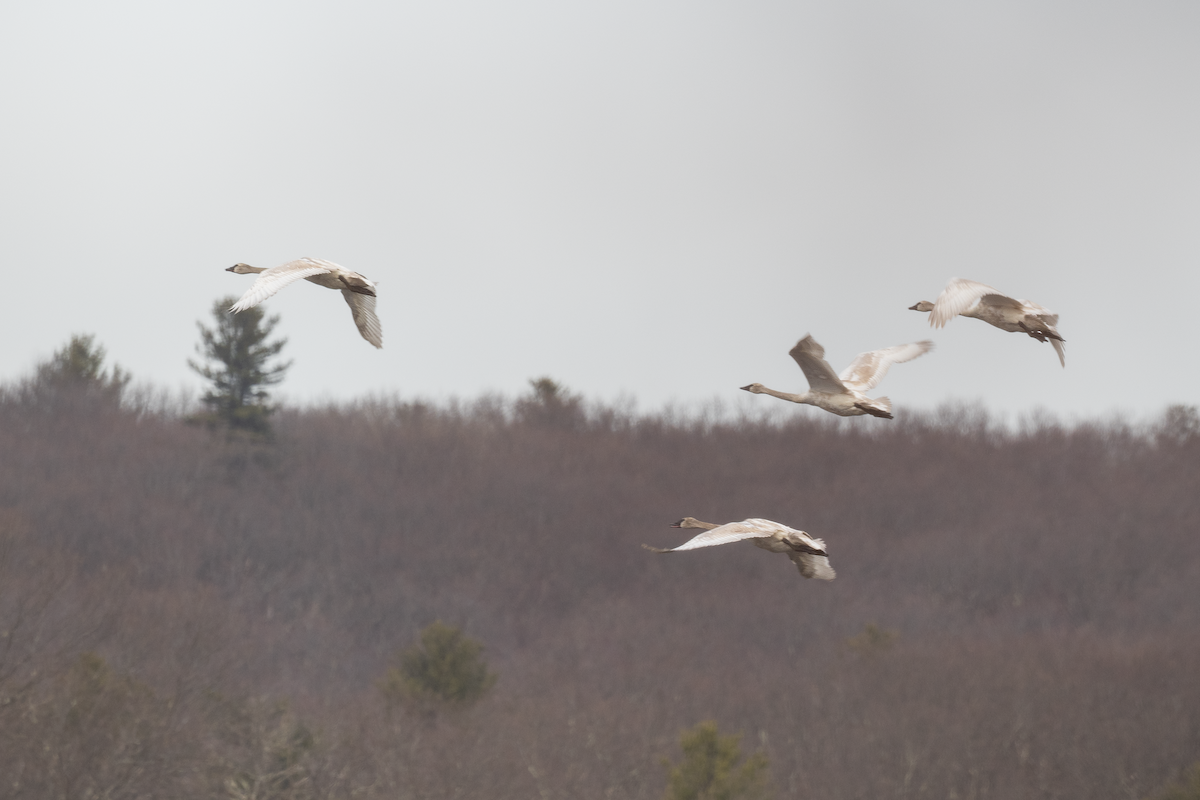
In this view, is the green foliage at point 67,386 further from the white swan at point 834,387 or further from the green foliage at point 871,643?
the white swan at point 834,387

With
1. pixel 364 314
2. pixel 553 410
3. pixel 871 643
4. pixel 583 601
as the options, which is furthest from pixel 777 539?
pixel 553 410

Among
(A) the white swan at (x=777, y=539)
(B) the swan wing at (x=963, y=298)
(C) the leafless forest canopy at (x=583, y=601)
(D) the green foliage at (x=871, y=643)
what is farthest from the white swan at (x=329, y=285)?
(D) the green foliage at (x=871, y=643)

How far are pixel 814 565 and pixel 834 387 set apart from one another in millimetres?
662

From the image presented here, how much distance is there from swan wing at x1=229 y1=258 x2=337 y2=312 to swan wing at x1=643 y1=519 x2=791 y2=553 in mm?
1523

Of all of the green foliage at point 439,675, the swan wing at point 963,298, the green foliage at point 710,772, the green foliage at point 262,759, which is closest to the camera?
the swan wing at point 963,298

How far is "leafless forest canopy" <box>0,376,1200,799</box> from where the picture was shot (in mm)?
45406

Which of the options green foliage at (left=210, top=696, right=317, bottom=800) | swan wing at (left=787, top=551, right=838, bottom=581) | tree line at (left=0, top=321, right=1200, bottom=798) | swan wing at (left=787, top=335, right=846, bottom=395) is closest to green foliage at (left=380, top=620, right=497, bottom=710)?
tree line at (left=0, top=321, right=1200, bottom=798)

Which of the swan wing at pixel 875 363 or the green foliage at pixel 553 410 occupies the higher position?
the green foliage at pixel 553 410

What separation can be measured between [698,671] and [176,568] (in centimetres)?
3232

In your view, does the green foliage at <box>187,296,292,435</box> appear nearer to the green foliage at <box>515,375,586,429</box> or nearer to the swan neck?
the green foliage at <box>515,375,586,429</box>

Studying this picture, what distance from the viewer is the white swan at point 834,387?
5305mm

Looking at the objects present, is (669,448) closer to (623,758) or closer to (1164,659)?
(1164,659)

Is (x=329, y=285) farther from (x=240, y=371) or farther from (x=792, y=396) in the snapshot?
(x=240, y=371)

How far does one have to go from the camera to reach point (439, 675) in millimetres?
53750
